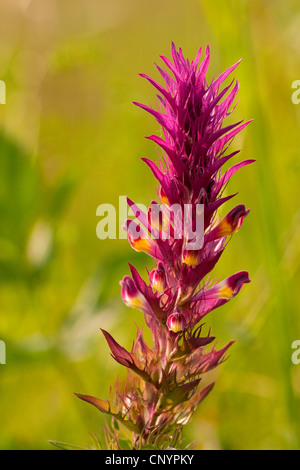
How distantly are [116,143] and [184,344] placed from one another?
131 centimetres

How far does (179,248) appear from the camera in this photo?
0.72 meters

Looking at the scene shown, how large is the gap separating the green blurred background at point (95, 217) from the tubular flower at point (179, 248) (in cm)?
65

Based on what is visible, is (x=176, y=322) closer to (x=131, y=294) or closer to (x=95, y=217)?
(x=131, y=294)

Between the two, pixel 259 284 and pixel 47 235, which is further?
pixel 259 284

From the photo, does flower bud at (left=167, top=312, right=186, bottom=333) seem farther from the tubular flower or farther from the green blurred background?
the green blurred background

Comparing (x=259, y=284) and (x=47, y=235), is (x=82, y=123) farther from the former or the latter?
(x=259, y=284)

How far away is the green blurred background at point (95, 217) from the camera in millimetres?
1461

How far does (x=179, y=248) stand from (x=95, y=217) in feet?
5.14

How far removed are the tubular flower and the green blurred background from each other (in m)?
0.65

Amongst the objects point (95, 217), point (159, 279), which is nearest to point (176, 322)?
point (159, 279)

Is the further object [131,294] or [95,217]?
[95,217]

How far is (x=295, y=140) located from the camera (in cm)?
186
